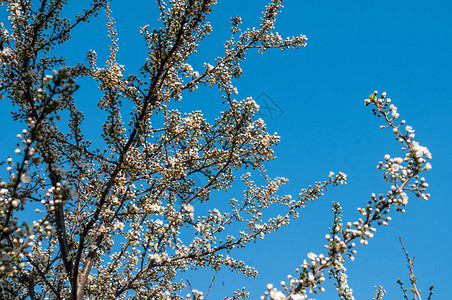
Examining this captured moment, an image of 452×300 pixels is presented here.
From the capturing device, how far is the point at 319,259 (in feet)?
13.1

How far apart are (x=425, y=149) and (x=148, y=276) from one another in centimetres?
657

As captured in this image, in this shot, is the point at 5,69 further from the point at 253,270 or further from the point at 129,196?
the point at 253,270

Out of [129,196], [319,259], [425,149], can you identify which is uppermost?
[129,196]

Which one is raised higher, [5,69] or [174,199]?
[5,69]

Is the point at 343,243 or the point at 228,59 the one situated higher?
the point at 228,59

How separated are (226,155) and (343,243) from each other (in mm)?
4129

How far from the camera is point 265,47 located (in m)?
9.68

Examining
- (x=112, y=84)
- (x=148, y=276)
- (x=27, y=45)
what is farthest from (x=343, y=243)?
(x=27, y=45)

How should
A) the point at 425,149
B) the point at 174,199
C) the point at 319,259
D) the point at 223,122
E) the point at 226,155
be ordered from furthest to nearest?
the point at 174,199 < the point at 223,122 < the point at 226,155 < the point at 425,149 < the point at 319,259

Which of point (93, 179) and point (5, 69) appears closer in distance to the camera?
point (93, 179)

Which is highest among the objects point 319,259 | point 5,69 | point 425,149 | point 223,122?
point 5,69

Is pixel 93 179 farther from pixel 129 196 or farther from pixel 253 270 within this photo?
pixel 253 270

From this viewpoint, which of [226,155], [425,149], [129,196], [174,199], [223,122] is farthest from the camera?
[174,199]

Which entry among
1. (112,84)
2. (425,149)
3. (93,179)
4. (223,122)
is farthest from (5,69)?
(425,149)
